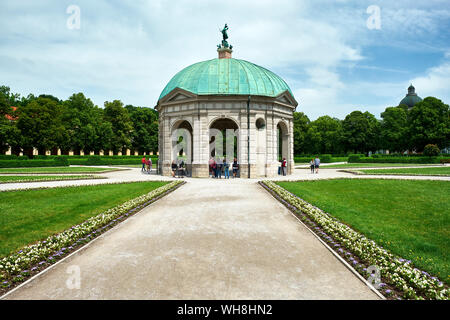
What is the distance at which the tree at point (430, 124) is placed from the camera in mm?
60094

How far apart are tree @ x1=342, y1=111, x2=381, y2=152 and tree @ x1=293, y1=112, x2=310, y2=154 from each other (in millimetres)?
11293

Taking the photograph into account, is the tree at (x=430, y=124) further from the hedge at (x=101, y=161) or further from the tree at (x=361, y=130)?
the hedge at (x=101, y=161)

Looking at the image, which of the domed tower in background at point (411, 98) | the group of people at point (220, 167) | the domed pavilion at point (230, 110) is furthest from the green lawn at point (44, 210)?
the domed tower in background at point (411, 98)

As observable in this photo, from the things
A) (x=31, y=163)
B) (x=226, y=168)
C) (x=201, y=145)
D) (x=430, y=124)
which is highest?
(x=430, y=124)

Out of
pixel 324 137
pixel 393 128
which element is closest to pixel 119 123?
pixel 324 137

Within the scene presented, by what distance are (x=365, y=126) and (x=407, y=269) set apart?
7870cm

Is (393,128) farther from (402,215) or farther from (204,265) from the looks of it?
(204,265)

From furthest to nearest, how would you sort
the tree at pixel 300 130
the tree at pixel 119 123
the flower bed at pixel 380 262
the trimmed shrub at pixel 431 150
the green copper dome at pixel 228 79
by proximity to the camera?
the tree at pixel 300 130
the tree at pixel 119 123
the trimmed shrub at pixel 431 150
the green copper dome at pixel 228 79
the flower bed at pixel 380 262

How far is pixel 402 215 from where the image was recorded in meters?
10.7

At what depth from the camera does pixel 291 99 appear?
3000cm

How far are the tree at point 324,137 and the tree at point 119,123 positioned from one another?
171 ft

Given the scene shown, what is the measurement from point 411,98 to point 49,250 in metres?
155
